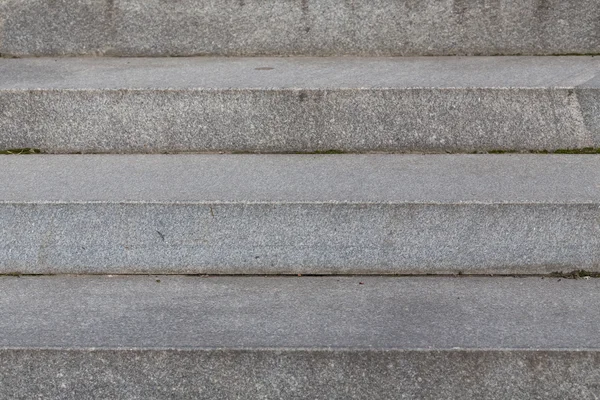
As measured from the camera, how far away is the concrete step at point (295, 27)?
12.9 ft

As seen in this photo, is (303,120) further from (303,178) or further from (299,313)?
(299,313)

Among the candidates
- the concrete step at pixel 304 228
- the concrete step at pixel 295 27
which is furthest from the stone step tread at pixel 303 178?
the concrete step at pixel 295 27

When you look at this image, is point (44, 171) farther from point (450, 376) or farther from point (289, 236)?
point (450, 376)

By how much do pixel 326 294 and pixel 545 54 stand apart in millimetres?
2088

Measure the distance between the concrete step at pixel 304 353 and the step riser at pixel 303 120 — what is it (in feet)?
3.24

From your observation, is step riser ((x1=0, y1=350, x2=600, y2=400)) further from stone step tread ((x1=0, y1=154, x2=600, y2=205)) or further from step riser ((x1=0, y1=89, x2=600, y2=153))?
step riser ((x1=0, y1=89, x2=600, y2=153))

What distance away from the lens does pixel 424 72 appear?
140 inches

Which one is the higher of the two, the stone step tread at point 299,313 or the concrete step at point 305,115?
the concrete step at point 305,115

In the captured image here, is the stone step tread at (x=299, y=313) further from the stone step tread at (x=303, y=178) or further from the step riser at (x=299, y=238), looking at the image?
the stone step tread at (x=303, y=178)

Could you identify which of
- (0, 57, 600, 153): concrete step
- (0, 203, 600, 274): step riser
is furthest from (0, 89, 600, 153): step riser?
(0, 203, 600, 274): step riser

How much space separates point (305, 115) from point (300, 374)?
132cm

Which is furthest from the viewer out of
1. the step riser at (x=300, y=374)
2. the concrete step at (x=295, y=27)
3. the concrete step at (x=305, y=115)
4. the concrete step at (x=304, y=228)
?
the concrete step at (x=295, y=27)

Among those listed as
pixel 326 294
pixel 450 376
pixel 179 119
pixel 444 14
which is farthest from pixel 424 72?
pixel 450 376

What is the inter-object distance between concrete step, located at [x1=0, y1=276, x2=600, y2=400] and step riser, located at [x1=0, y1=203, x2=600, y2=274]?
293 mm
